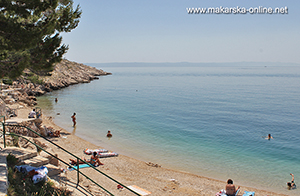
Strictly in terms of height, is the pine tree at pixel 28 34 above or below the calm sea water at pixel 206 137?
above

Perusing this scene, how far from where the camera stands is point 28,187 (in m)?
6.96

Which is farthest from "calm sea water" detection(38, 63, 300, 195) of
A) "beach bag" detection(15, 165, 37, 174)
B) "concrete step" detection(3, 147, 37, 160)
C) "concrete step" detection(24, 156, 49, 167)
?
"beach bag" detection(15, 165, 37, 174)

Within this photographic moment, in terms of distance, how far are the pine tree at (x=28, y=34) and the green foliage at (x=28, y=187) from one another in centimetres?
499

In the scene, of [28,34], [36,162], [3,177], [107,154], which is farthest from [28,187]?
[107,154]

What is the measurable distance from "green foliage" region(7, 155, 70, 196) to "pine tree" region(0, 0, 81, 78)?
197 inches

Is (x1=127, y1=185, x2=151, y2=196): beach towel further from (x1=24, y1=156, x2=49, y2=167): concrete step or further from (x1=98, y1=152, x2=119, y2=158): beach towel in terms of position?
(x1=98, y1=152, x2=119, y2=158): beach towel

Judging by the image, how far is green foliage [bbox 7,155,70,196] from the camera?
662cm

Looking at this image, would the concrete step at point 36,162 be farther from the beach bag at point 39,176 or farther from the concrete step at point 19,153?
the beach bag at point 39,176

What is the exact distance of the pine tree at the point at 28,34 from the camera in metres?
9.40

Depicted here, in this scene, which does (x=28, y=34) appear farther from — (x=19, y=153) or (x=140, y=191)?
(x=140, y=191)

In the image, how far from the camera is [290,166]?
19656 mm

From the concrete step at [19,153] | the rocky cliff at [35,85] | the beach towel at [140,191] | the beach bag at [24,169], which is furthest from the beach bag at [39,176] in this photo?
the rocky cliff at [35,85]

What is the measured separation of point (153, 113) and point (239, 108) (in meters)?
17.5

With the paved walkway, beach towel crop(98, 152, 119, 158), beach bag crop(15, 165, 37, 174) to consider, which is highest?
the paved walkway
